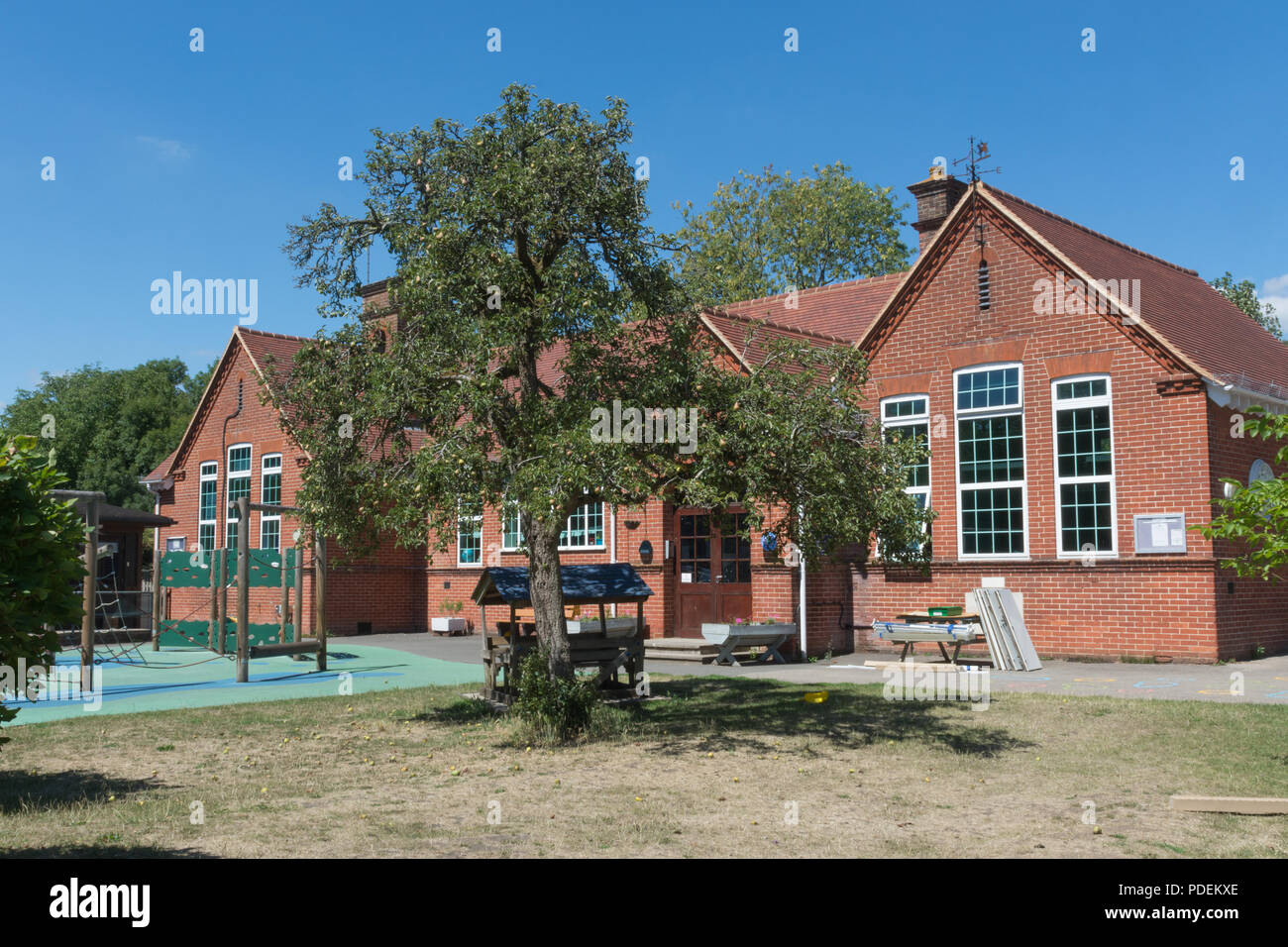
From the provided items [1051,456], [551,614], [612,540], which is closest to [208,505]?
[612,540]

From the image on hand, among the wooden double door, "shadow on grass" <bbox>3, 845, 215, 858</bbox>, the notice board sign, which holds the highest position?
the notice board sign

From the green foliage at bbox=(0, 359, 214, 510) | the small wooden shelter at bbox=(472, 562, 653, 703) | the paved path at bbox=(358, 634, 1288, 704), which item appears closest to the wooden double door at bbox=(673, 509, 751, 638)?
the paved path at bbox=(358, 634, 1288, 704)

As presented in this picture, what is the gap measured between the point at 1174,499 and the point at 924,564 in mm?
7830

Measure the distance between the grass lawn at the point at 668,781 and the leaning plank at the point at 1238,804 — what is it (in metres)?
0.14

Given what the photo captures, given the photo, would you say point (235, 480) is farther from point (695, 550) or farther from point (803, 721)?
point (803, 721)

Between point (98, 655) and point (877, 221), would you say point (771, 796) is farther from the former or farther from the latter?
point (877, 221)

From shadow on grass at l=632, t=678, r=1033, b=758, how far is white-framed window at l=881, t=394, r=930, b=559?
236 inches

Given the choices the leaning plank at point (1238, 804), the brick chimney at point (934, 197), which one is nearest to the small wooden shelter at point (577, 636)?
the leaning plank at point (1238, 804)

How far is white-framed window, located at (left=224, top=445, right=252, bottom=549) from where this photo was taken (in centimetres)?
3009

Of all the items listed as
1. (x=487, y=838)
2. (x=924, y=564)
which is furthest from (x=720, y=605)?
(x=487, y=838)

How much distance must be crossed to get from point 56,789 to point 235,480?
2305 cm

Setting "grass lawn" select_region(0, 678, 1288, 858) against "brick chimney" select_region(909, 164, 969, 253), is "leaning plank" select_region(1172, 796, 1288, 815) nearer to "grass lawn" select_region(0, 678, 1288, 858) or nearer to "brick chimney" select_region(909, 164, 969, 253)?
"grass lawn" select_region(0, 678, 1288, 858)

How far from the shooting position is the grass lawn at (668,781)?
6.83 m

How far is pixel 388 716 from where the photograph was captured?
1285cm
